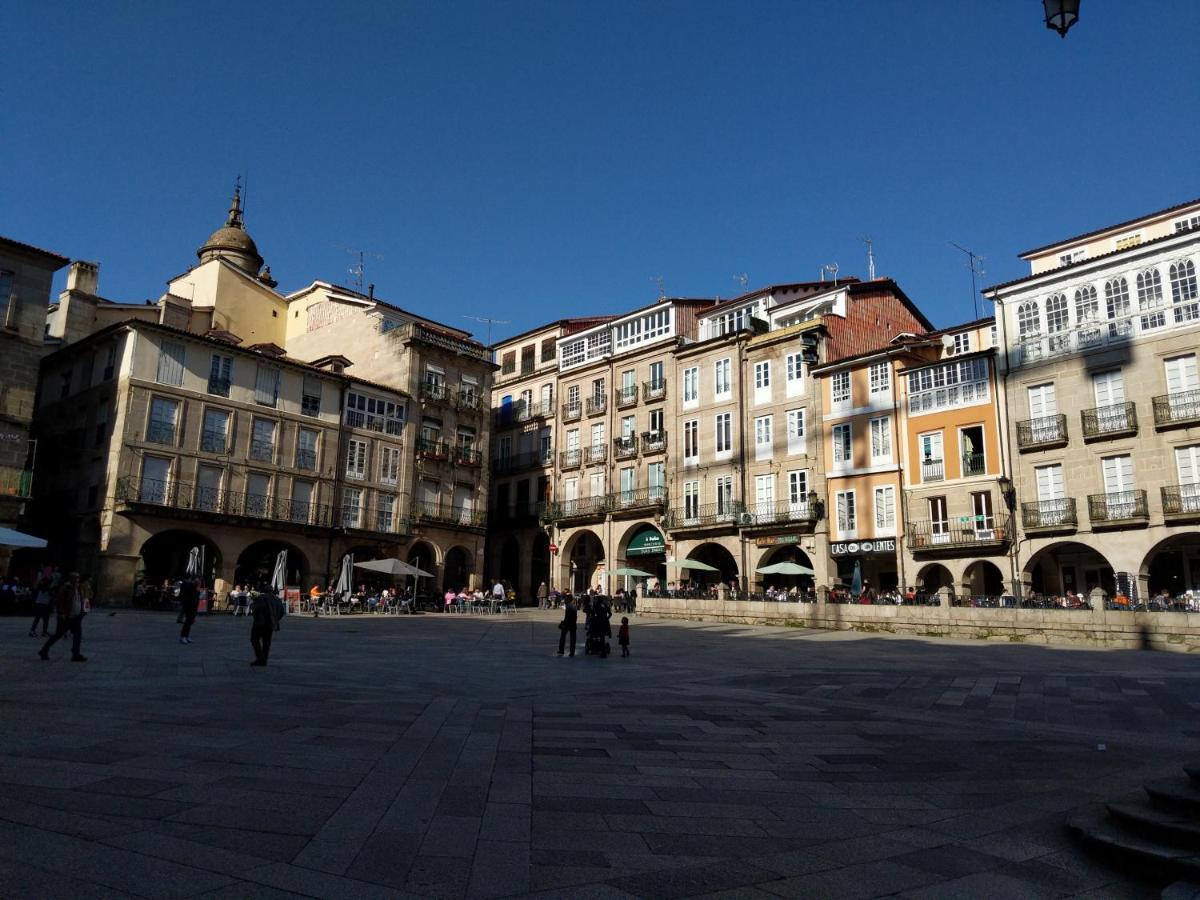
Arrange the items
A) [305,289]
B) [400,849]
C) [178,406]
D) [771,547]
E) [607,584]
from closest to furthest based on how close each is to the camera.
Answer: [400,849] → [178,406] → [771,547] → [607,584] → [305,289]

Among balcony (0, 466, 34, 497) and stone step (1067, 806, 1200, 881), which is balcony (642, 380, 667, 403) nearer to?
balcony (0, 466, 34, 497)

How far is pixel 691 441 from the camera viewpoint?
47.5 meters

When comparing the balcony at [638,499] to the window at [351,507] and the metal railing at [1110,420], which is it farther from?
the metal railing at [1110,420]

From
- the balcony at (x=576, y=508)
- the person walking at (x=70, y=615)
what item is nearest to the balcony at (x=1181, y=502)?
the balcony at (x=576, y=508)

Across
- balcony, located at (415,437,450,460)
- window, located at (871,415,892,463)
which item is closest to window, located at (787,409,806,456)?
window, located at (871,415,892,463)

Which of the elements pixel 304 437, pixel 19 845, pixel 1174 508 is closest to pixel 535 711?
pixel 19 845

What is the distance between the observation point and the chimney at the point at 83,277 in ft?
153

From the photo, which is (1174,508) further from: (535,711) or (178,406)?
(178,406)

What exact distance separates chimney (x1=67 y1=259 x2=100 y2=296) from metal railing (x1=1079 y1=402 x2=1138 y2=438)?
4929 cm

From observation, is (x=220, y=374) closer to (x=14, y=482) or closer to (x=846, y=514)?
(x=14, y=482)

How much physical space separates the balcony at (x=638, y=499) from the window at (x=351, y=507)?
1396cm

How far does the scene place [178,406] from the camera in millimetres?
39375

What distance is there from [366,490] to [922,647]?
102ft

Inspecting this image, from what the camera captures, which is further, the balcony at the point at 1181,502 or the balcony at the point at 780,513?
the balcony at the point at 780,513
